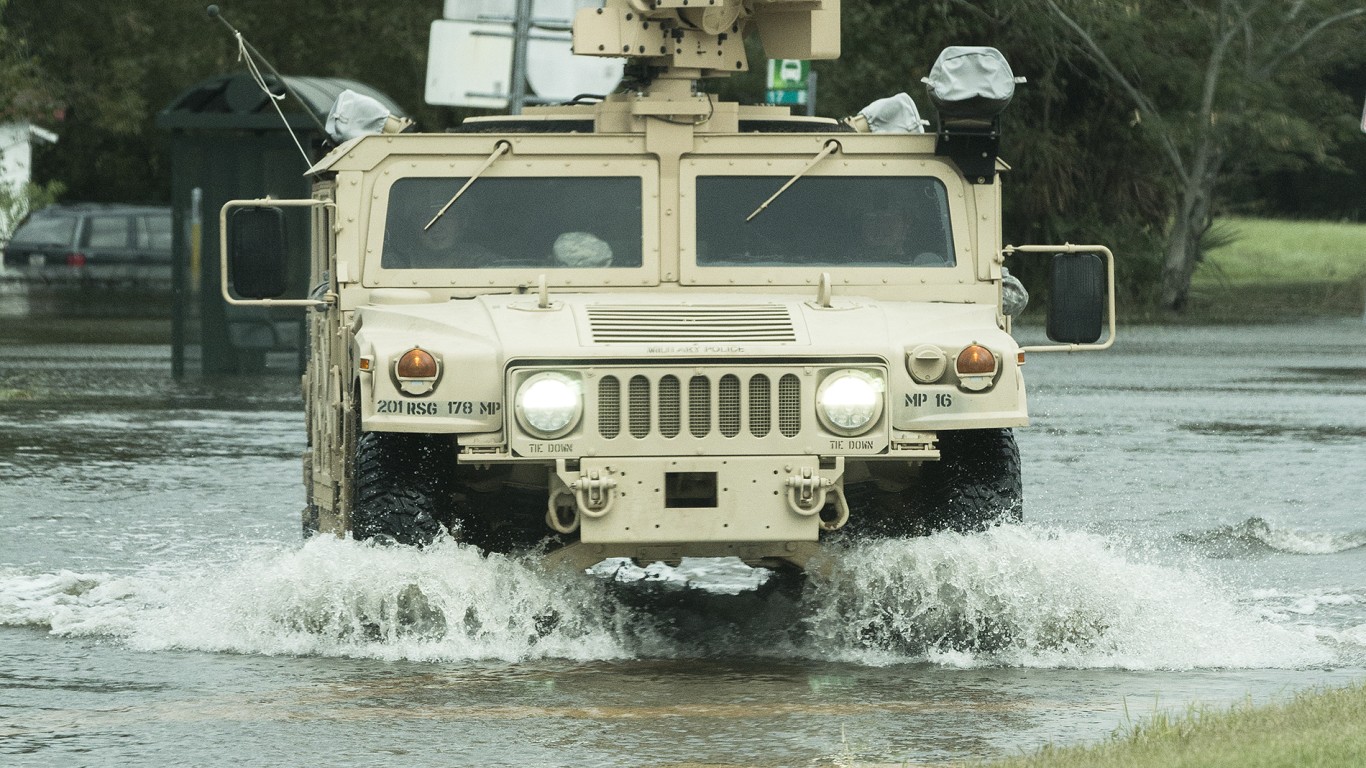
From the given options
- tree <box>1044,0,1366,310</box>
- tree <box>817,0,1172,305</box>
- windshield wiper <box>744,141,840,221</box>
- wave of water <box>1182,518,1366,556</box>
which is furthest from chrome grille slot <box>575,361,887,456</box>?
tree <box>817,0,1172,305</box>

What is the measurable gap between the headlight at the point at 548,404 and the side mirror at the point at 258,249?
1649 millimetres

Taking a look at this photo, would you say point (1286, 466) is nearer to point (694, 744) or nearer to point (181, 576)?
point (181, 576)

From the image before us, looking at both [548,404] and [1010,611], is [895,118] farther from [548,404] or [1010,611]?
[548,404]

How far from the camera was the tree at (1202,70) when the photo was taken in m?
34.4

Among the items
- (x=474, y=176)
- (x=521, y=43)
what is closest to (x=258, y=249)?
(x=474, y=176)

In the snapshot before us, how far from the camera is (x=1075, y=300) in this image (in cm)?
920

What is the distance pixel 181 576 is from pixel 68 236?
3368 centimetres

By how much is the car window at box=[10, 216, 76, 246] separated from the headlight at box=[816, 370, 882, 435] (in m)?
36.6

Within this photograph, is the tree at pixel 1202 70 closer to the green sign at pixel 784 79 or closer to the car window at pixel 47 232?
the green sign at pixel 784 79

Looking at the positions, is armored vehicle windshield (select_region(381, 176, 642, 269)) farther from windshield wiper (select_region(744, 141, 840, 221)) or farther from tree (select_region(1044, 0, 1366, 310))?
tree (select_region(1044, 0, 1366, 310))

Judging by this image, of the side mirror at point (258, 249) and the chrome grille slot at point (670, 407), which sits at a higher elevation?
the side mirror at point (258, 249)

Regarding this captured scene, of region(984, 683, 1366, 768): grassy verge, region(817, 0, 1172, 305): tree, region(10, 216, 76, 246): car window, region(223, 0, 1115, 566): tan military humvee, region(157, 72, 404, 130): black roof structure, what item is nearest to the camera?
region(984, 683, 1366, 768): grassy verge

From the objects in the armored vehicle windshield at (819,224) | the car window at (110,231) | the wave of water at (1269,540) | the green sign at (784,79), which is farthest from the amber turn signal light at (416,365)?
the car window at (110,231)

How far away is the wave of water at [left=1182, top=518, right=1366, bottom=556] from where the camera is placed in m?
11.9
